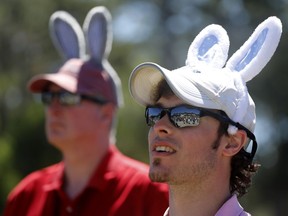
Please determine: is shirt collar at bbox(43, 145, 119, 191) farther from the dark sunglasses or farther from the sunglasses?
the dark sunglasses

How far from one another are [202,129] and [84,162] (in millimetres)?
2322

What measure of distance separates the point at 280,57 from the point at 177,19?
7778mm

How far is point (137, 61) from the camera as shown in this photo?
20.6 m

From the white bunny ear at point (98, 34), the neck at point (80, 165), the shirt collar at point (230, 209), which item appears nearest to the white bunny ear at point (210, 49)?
the shirt collar at point (230, 209)

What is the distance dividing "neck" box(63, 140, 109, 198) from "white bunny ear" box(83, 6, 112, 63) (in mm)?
746

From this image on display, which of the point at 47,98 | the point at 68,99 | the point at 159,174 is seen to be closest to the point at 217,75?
the point at 159,174

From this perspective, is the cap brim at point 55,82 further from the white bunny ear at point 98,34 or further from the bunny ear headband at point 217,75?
the bunny ear headband at point 217,75

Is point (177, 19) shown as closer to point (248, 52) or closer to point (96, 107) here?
point (96, 107)

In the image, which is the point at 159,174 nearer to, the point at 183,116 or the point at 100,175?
the point at 183,116

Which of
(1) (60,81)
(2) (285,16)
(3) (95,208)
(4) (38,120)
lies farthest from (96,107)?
(2) (285,16)

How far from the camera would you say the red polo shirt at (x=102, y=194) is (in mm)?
5758

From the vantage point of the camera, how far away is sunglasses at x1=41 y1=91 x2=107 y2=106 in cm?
628

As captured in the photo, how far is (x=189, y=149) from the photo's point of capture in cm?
389

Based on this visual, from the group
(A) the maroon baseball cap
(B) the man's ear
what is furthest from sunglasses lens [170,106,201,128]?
(A) the maroon baseball cap
